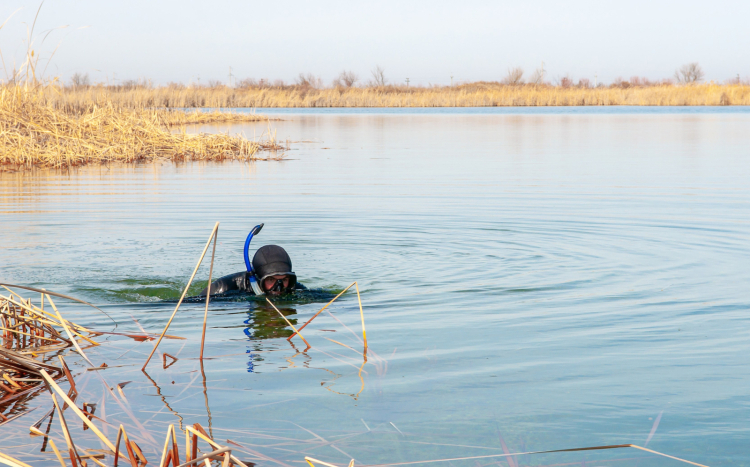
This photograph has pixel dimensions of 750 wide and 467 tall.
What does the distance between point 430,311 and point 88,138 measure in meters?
16.3

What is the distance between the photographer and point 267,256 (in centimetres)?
611

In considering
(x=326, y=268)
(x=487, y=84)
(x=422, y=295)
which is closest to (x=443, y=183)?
(x=326, y=268)

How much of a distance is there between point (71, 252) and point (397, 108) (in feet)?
201

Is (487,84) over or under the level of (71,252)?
over

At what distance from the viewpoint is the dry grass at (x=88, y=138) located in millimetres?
18234

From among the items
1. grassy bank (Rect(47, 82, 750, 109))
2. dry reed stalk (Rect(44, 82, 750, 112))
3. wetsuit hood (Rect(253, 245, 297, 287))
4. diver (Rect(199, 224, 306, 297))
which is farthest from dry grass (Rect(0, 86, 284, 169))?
dry reed stalk (Rect(44, 82, 750, 112))

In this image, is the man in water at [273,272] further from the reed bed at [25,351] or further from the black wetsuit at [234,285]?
the reed bed at [25,351]

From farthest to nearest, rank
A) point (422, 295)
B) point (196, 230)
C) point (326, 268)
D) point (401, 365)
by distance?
1. point (196, 230)
2. point (326, 268)
3. point (422, 295)
4. point (401, 365)

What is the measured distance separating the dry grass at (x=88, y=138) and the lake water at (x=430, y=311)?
3.24m

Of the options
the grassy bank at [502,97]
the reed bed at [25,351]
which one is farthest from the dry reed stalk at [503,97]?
the reed bed at [25,351]

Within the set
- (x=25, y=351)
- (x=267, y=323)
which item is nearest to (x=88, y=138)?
(x=267, y=323)

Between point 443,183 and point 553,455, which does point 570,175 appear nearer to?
point 443,183

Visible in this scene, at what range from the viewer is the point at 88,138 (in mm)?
19906

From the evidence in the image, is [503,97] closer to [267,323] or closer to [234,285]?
[234,285]
